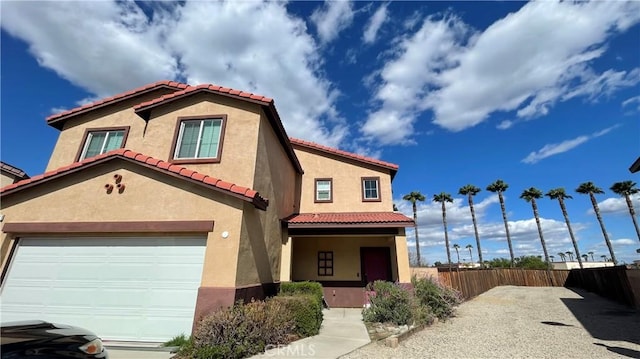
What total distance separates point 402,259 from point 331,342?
6152 millimetres

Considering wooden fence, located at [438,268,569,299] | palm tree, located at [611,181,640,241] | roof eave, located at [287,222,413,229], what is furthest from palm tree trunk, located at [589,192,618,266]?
roof eave, located at [287,222,413,229]

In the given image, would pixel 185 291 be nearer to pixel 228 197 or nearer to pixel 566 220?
pixel 228 197

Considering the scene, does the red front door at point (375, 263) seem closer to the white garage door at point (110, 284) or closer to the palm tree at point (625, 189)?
the white garage door at point (110, 284)

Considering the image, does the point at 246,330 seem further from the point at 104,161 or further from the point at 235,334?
the point at 104,161

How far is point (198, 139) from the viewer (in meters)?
10.0

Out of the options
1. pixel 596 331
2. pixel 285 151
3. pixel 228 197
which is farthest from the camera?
pixel 285 151

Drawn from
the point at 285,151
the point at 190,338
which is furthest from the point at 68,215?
the point at 285,151

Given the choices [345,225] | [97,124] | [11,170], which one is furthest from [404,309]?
[11,170]

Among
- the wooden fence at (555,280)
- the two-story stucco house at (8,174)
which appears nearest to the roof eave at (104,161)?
A: the two-story stucco house at (8,174)

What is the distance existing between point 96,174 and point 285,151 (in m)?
7.30

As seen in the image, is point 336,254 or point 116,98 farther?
point 336,254

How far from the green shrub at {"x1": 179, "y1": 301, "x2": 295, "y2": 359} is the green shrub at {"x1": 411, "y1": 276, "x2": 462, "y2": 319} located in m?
6.46

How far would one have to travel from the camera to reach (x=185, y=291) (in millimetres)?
7199

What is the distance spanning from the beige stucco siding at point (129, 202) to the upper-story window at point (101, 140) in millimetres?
3669
